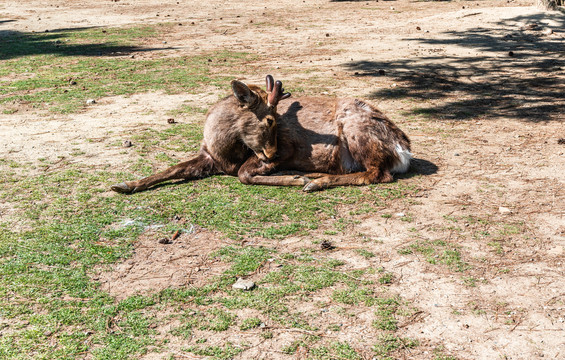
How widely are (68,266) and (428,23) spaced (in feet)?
50.5

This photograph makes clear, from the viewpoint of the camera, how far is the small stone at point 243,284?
411cm

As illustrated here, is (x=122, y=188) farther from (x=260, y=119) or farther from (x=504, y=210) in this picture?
(x=504, y=210)

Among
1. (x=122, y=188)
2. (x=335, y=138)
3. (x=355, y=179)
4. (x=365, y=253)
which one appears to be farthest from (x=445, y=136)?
(x=122, y=188)

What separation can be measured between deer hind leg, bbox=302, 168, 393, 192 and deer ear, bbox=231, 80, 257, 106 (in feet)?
3.67

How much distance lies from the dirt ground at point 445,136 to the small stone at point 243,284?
302 mm

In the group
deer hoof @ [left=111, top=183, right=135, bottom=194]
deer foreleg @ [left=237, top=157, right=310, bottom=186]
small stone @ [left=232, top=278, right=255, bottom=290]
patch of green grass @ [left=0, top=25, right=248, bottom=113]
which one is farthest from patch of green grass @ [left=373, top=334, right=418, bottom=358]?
patch of green grass @ [left=0, top=25, right=248, bottom=113]

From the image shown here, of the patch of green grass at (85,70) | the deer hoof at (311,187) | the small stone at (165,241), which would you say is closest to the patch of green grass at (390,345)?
the small stone at (165,241)

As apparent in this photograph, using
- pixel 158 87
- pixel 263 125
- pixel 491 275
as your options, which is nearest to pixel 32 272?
pixel 263 125

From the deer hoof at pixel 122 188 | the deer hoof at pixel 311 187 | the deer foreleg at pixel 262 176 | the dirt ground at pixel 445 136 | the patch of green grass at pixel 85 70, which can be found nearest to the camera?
the dirt ground at pixel 445 136

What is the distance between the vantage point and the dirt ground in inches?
155

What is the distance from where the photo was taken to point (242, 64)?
1217 cm

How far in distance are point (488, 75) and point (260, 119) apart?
21.9ft

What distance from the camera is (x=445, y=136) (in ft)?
25.2

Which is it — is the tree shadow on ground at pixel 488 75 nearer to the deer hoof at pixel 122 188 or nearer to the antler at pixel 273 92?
the antler at pixel 273 92
